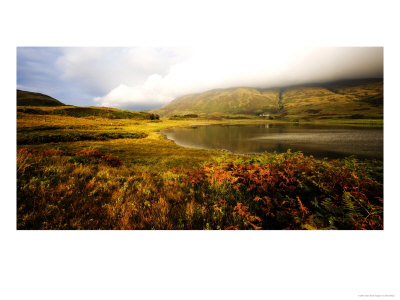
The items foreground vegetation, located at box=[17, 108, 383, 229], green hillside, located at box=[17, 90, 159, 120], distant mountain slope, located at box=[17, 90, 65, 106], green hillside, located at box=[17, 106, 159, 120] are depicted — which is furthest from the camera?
green hillside, located at box=[17, 106, 159, 120]

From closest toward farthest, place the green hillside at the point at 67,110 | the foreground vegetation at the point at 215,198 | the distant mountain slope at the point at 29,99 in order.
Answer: the foreground vegetation at the point at 215,198 → the distant mountain slope at the point at 29,99 → the green hillside at the point at 67,110

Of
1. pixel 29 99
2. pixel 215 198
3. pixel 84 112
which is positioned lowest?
pixel 215 198

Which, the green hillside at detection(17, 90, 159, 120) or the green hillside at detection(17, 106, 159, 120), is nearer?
the green hillside at detection(17, 90, 159, 120)

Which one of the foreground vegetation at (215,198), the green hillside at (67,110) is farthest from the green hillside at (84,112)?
the foreground vegetation at (215,198)

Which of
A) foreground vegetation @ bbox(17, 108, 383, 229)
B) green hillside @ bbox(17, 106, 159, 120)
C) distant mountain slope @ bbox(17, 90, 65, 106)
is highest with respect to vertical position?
green hillside @ bbox(17, 106, 159, 120)

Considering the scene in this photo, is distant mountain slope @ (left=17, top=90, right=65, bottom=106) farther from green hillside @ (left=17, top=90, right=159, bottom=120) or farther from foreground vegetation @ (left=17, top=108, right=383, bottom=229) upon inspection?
foreground vegetation @ (left=17, top=108, right=383, bottom=229)

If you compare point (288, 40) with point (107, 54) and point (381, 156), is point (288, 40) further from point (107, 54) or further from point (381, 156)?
point (107, 54)

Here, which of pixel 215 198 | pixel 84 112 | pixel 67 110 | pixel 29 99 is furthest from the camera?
pixel 84 112

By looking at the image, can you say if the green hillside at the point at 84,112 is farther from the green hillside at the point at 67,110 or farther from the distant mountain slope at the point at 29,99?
the distant mountain slope at the point at 29,99

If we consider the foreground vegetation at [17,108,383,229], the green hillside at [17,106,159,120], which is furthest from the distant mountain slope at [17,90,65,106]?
the foreground vegetation at [17,108,383,229]

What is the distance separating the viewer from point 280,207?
2246mm

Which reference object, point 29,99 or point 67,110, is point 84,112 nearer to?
point 67,110

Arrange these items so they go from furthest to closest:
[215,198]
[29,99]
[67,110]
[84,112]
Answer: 1. [84,112]
2. [67,110]
3. [29,99]
4. [215,198]

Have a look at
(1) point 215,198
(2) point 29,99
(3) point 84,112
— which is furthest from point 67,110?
Result: (1) point 215,198
